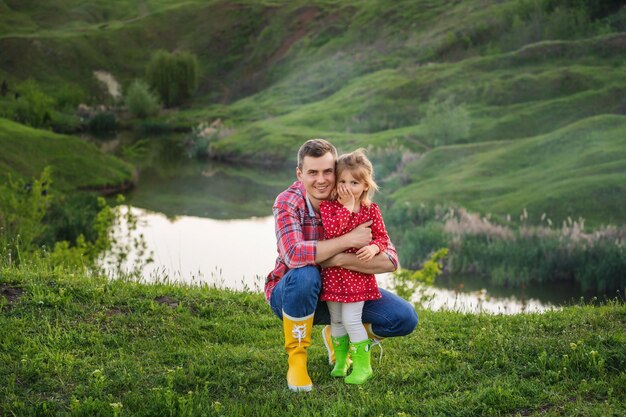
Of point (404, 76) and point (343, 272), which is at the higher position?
point (404, 76)

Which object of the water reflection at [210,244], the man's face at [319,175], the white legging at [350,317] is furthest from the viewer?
the water reflection at [210,244]

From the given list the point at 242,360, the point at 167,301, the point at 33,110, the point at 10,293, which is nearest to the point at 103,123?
the point at 33,110

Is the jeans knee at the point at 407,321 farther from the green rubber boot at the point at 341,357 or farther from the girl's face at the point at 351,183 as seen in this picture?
the girl's face at the point at 351,183

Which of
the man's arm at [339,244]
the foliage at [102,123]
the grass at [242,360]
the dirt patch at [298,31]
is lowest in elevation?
the grass at [242,360]

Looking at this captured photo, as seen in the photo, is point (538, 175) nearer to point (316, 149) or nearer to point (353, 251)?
point (353, 251)

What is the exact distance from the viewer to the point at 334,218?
6848 millimetres

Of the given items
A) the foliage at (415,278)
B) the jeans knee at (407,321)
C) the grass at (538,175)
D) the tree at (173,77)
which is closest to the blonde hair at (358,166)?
the jeans knee at (407,321)

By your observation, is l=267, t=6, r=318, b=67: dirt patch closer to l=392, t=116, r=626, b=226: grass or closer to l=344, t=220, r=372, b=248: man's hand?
l=392, t=116, r=626, b=226: grass

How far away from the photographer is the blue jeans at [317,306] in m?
6.72

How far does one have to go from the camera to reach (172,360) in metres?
7.65

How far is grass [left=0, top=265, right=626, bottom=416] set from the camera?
644 cm

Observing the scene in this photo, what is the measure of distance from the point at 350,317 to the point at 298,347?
0.54m

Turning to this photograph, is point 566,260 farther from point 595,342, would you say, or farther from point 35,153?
point 35,153

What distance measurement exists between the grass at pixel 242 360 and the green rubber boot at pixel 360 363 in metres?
0.13
